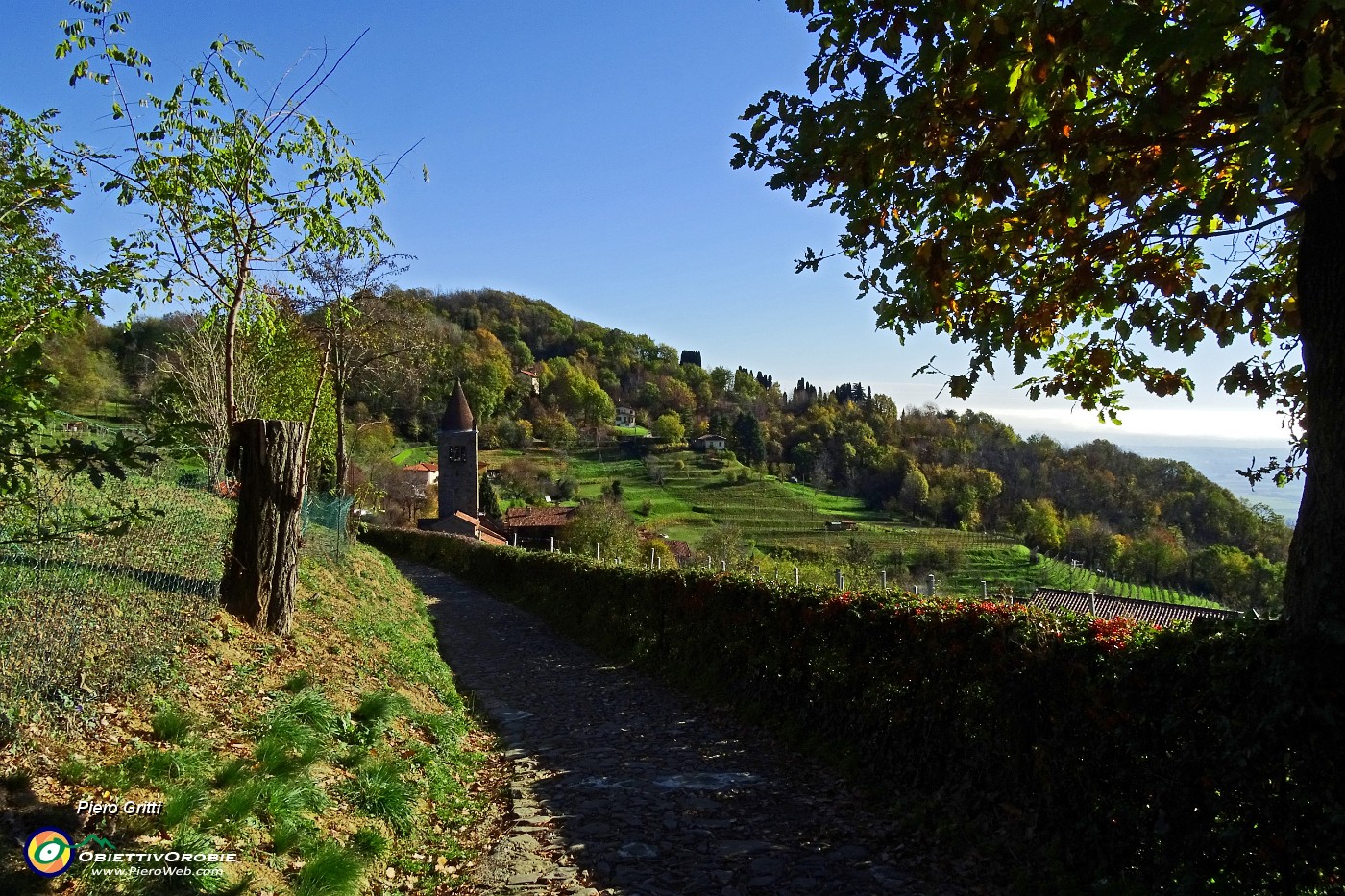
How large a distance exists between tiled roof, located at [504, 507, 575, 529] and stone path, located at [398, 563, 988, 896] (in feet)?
160

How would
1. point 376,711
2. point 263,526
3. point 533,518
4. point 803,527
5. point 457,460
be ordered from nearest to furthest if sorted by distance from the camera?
point 376,711 → point 263,526 → point 457,460 → point 533,518 → point 803,527

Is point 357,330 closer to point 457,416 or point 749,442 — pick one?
point 457,416

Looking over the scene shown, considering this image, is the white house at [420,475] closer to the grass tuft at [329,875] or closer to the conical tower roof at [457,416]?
the conical tower roof at [457,416]

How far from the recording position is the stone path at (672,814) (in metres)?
4.77

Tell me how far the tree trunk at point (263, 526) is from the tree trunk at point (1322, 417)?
25.1 feet

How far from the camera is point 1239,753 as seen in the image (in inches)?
139

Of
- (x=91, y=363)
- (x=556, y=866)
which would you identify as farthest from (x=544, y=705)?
(x=91, y=363)

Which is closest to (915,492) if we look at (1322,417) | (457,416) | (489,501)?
(489,501)

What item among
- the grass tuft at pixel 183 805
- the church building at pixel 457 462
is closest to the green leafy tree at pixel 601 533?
the church building at pixel 457 462

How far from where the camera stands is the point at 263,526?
748cm

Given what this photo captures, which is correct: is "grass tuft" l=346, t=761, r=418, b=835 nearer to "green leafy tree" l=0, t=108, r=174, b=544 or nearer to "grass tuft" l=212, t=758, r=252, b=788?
"grass tuft" l=212, t=758, r=252, b=788

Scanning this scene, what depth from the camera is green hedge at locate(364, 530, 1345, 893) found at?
338cm

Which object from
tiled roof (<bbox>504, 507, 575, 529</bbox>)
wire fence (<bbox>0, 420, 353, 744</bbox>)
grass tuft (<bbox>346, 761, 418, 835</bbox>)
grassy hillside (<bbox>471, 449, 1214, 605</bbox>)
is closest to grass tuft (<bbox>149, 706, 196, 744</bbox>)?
wire fence (<bbox>0, 420, 353, 744</bbox>)

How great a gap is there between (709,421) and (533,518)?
2626 inches
